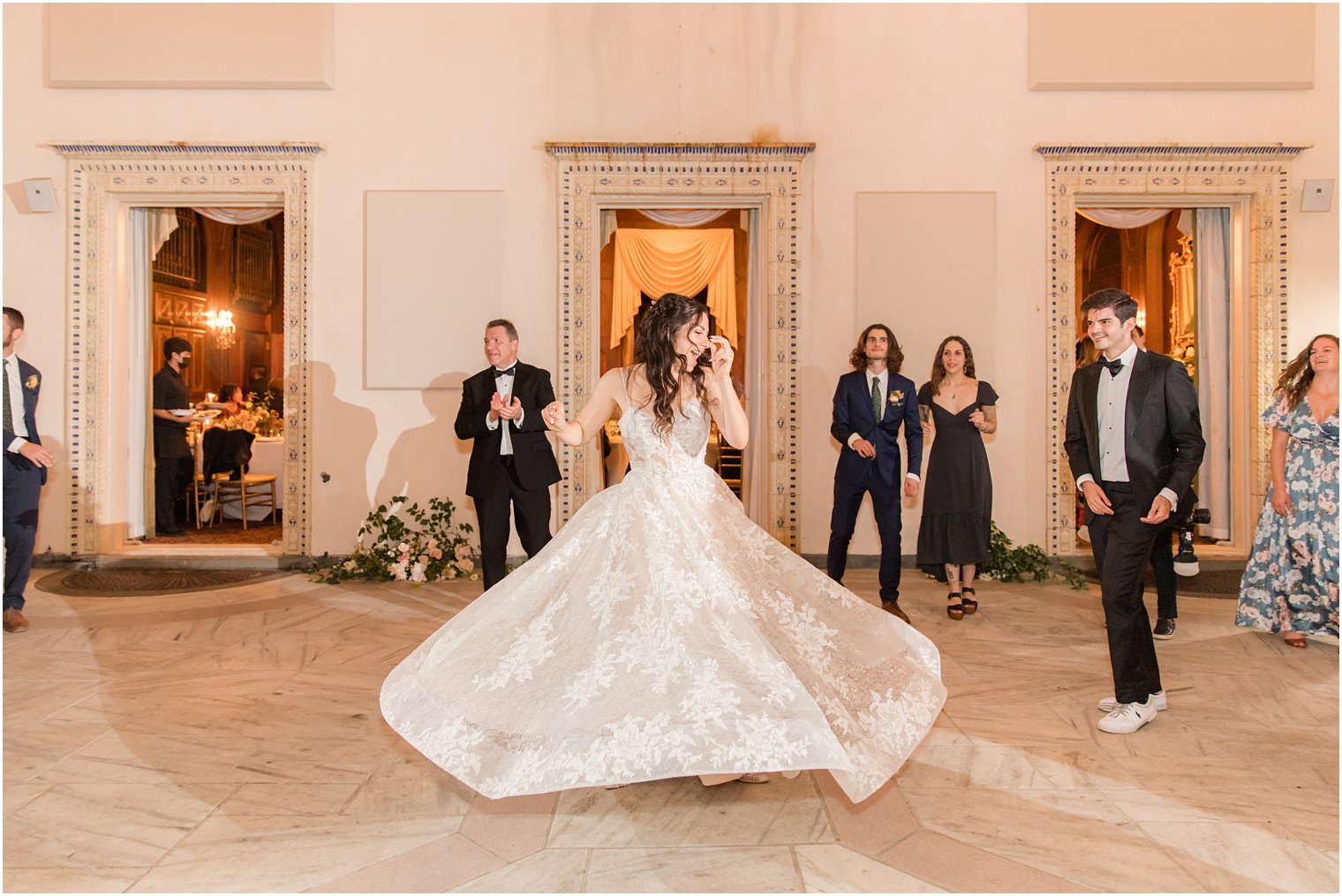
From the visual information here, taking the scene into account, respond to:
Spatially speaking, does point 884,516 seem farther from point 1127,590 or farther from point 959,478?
point 1127,590

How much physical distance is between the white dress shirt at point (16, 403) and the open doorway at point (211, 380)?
2.70 metres

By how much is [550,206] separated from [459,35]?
4.71 feet

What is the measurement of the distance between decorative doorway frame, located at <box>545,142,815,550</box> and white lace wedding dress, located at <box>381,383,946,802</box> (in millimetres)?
3735

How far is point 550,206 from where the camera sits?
267 inches

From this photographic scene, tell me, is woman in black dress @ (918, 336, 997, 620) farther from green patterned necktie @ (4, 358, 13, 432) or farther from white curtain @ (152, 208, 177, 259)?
white curtain @ (152, 208, 177, 259)

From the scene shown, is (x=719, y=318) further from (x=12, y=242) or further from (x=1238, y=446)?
(x=12, y=242)

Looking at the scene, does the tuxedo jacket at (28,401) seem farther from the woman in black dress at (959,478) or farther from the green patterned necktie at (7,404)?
the woman in black dress at (959,478)

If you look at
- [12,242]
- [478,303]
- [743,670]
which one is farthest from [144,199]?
[743,670]

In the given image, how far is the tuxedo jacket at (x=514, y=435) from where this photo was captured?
498 centimetres

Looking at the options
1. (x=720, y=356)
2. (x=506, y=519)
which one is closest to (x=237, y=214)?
(x=506, y=519)

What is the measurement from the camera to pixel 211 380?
476 inches

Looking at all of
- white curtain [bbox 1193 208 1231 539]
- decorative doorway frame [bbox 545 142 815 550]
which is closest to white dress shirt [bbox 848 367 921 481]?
decorative doorway frame [bbox 545 142 815 550]

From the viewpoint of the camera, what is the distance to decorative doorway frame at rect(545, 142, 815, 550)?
6.72 meters

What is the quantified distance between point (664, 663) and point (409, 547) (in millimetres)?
4345
